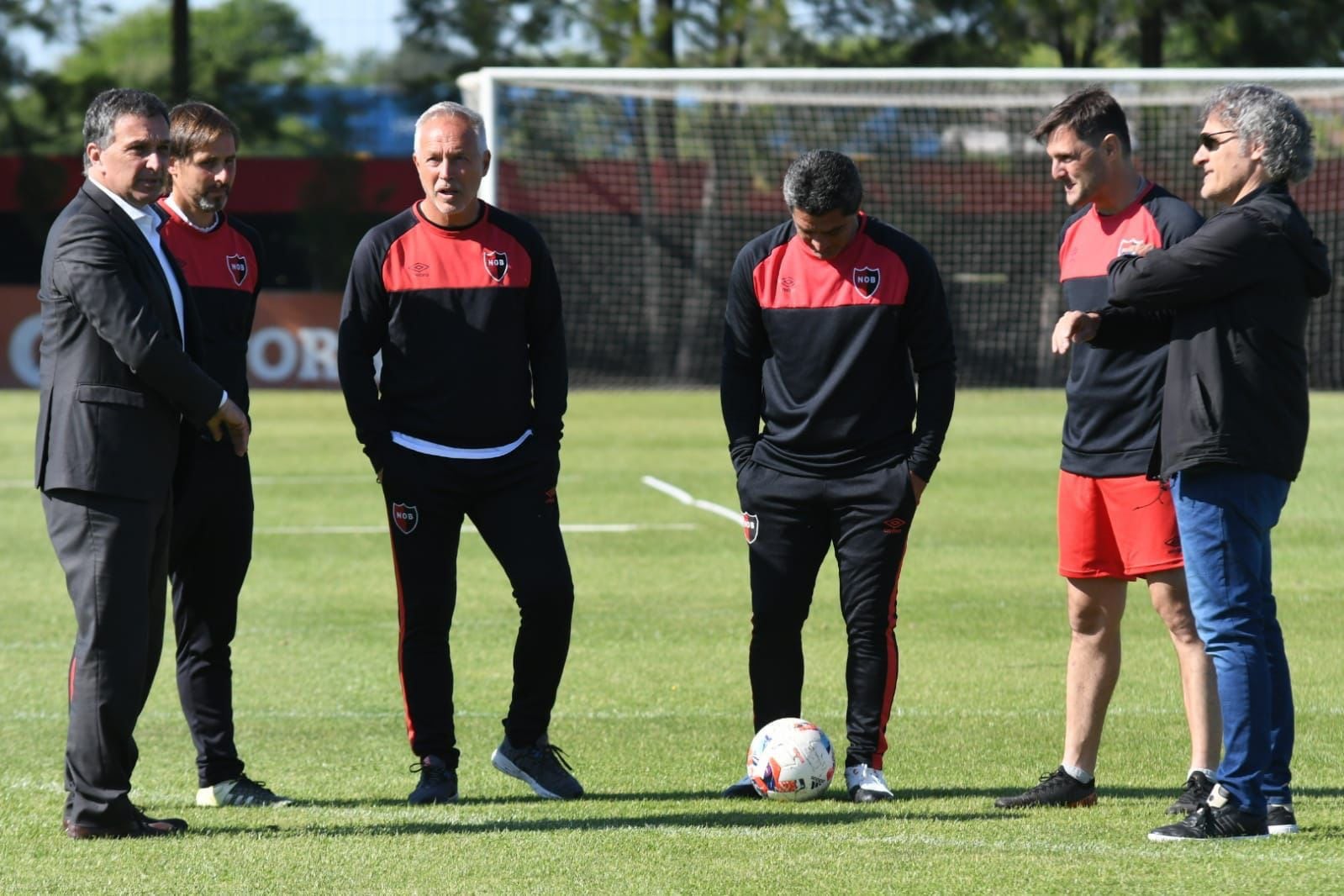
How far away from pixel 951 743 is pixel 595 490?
8598 mm

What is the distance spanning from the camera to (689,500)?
14242 millimetres

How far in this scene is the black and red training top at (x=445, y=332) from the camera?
563 cm

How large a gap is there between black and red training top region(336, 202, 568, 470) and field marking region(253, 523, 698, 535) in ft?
22.5

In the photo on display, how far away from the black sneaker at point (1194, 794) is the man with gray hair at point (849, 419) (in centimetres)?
87

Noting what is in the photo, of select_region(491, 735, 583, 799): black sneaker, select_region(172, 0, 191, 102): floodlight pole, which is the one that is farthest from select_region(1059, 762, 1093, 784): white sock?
select_region(172, 0, 191, 102): floodlight pole

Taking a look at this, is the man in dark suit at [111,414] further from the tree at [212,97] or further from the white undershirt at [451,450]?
the tree at [212,97]

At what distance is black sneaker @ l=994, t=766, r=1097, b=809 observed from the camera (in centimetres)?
546

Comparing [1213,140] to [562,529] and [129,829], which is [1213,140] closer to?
[129,829]

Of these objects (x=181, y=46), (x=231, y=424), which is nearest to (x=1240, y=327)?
(x=231, y=424)

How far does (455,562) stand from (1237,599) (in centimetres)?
237

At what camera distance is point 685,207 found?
25.1m

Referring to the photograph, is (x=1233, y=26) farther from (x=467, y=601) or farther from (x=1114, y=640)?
(x=1114, y=640)

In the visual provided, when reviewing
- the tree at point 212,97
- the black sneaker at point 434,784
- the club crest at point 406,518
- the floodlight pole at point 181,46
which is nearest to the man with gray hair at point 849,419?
the black sneaker at point 434,784

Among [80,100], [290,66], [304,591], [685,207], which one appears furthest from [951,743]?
[290,66]
